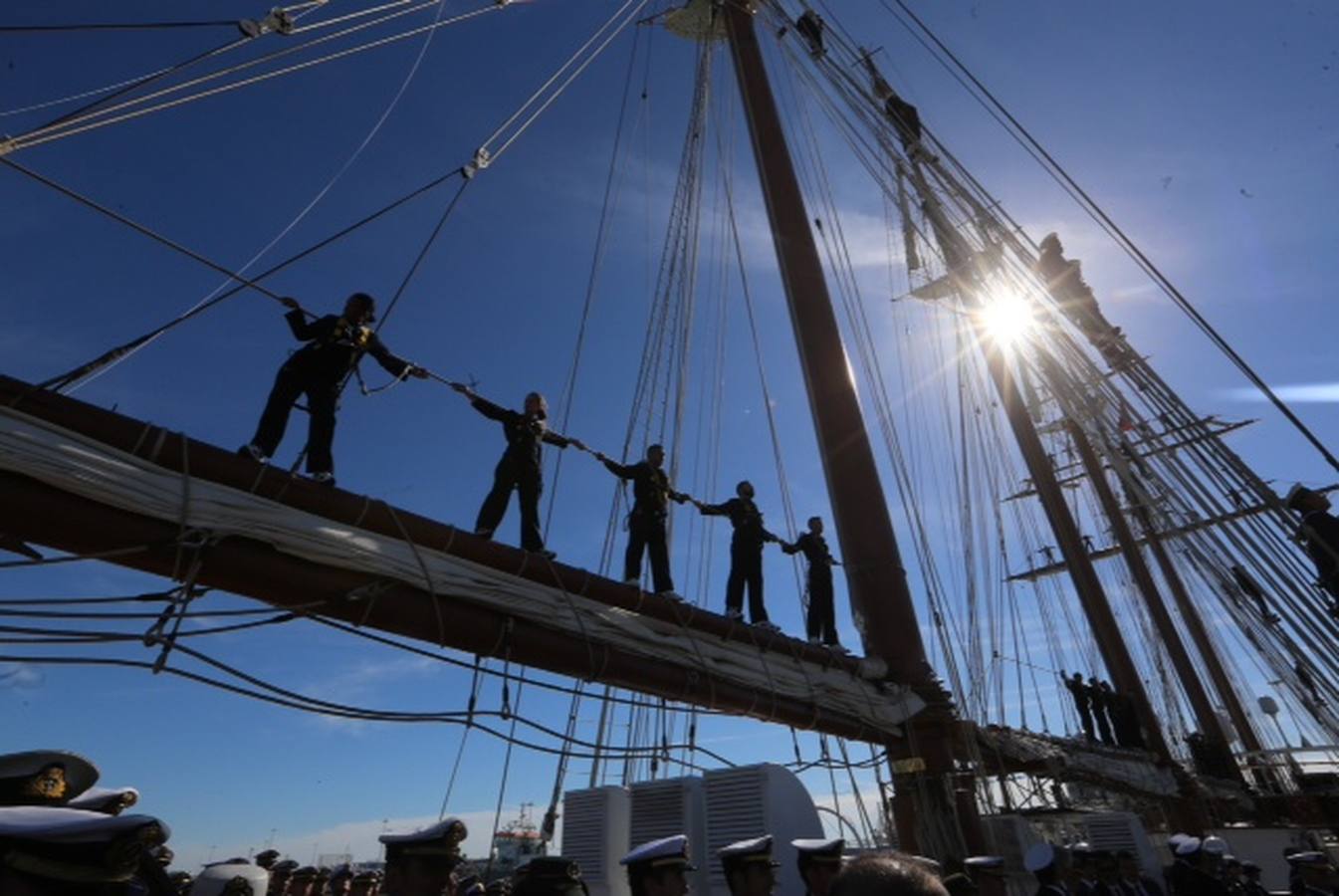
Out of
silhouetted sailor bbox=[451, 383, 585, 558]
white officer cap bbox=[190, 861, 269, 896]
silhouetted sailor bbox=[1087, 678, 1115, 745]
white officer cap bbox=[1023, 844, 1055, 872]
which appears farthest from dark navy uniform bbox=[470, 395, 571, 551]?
silhouetted sailor bbox=[1087, 678, 1115, 745]

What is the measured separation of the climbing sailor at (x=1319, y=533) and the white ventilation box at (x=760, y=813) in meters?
4.60

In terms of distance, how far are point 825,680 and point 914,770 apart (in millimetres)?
1136

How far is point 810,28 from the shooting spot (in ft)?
36.2

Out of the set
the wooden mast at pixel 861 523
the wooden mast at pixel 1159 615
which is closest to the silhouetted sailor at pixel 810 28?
the wooden mast at pixel 861 523

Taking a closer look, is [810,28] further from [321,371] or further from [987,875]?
[987,875]

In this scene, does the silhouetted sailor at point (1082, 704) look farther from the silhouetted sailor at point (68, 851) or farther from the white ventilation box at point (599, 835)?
the silhouetted sailor at point (68, 851)

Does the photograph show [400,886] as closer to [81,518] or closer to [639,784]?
[81,518]

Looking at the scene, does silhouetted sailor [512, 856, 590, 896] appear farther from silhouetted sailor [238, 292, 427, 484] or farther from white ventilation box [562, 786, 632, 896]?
silhouetted sailor [238, 292, 427, 484]

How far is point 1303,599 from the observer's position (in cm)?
629

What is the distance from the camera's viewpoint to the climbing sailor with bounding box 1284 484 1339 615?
225 inches

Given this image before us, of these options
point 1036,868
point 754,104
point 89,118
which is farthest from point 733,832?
point 754,104

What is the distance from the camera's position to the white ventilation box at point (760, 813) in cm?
439

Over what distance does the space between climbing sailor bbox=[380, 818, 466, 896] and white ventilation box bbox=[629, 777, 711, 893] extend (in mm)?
2063

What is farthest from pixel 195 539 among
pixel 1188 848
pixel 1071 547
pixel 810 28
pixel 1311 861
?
pixel 1071 547
